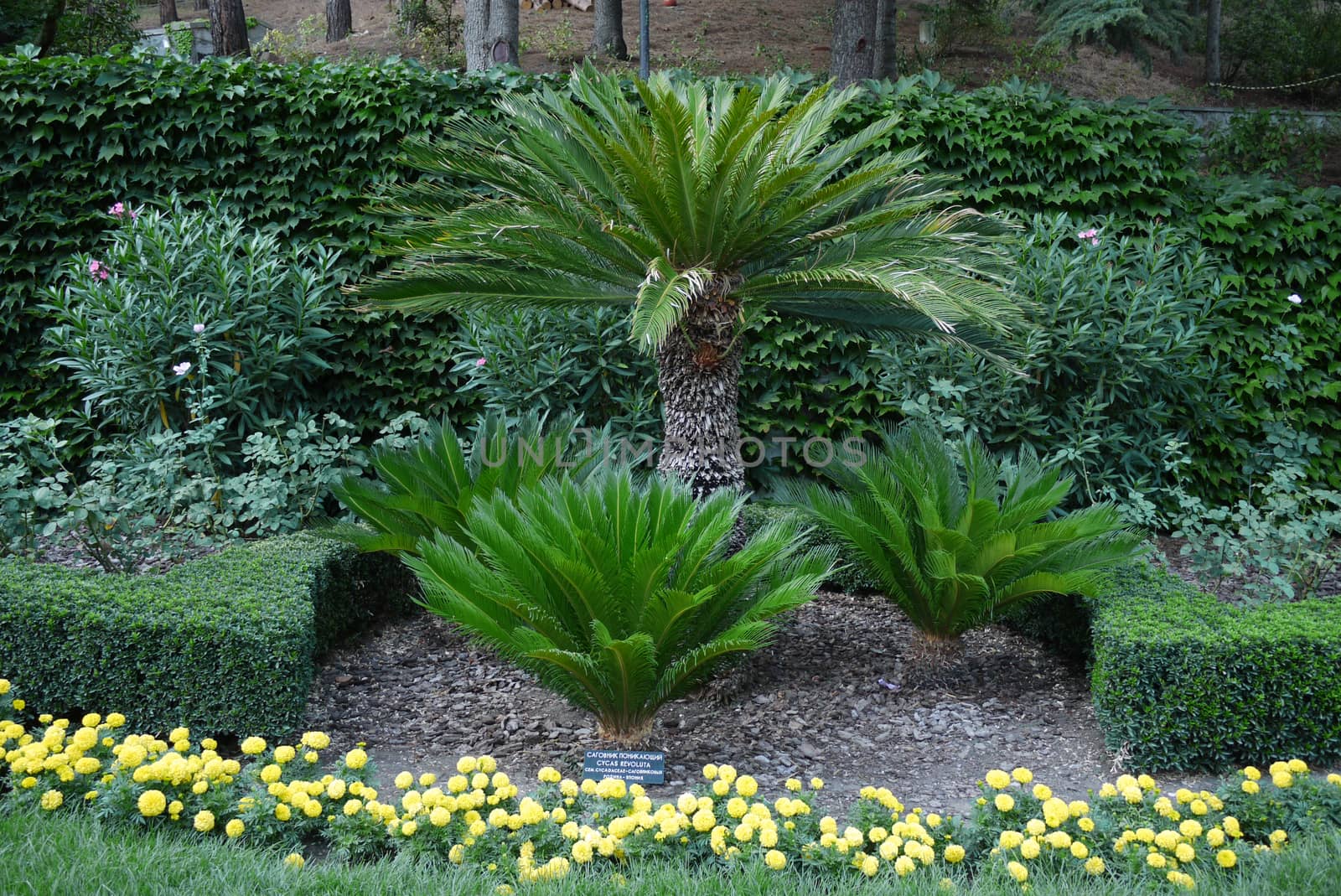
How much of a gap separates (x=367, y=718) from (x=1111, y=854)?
9.30ft

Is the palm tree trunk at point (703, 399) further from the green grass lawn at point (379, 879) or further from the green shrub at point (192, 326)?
the green shrub at point (192, 326)

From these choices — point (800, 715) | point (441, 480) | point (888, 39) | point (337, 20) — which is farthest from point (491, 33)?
point (337, 20)

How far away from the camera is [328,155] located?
700 centimetres

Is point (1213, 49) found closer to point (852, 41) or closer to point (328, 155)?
point (852, 41)

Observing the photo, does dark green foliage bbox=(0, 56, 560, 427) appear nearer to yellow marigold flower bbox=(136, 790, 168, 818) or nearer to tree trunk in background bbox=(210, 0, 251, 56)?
yellow marigold flower bbox=(136, 790, 168, 818)

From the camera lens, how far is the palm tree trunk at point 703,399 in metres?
4.59

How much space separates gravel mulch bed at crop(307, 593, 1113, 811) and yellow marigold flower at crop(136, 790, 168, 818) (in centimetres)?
87

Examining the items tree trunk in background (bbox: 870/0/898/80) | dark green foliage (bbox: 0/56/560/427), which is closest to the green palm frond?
dark green foliage (bbox: 0/56/560/427)

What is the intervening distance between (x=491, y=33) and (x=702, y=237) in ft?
18.4

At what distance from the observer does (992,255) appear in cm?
477

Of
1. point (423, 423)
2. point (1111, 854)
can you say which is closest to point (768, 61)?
point (423, 423)

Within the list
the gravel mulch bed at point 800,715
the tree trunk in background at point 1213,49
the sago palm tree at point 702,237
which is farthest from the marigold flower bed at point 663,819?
the tree trunk in background at point 1213,49

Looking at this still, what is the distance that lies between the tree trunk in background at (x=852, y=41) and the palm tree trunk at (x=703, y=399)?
6.82m

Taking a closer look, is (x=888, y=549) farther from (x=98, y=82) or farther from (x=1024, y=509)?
(x=98, y=82)
